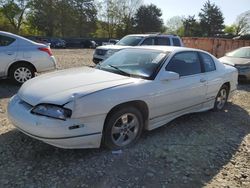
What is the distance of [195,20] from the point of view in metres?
68.2

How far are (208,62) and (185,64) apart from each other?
0.90 meters

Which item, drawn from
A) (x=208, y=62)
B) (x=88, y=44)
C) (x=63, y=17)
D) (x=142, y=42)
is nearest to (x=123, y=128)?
(x=208, y=62)

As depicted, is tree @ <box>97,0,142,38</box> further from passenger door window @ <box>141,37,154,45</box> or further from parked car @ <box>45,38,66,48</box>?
A: passenger door window @ <box>141,37,154,45</box>

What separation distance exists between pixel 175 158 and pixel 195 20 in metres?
68.5

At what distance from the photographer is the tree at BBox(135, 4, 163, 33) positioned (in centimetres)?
6014

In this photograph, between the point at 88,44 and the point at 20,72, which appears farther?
the point at 88,44

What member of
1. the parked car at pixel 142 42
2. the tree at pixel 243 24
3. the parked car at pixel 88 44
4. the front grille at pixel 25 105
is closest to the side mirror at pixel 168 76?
the front grille at pixel 25 105

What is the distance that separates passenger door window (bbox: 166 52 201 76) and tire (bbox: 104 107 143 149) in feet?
3.42

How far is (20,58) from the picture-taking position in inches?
301

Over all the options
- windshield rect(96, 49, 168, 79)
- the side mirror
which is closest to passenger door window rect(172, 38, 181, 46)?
windshield rect(96, 49, 168, 79)

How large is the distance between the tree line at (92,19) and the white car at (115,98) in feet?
168

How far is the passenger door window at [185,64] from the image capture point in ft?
15.9

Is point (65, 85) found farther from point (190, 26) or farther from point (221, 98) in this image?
point (190, 26)

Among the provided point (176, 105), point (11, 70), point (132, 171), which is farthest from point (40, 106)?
point (11, 70)
